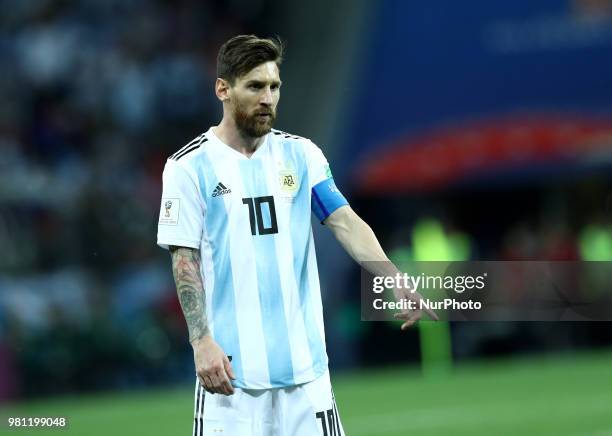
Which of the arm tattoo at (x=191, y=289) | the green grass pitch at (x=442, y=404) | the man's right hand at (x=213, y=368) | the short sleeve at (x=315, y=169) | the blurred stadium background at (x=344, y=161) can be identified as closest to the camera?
the man's right hand at (x=213, y=368)

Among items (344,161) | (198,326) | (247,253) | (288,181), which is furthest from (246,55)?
(344,161)

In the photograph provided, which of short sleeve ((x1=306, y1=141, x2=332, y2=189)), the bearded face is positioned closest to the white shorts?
short sleeve ((x1=306, y1=141, x2=332, y2=189))

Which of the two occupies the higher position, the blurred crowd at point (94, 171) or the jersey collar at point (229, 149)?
the blurred crowd at point (94, 171)

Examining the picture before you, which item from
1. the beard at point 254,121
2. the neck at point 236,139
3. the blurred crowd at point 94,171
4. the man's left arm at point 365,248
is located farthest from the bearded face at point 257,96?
the blurred crowd at point 94,171

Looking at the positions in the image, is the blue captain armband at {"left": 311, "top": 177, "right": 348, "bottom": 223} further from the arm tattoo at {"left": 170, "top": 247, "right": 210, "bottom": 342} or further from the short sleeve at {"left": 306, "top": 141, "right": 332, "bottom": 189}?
the arm tattoo at {"left": 170, "top": 247, "right": 210, "bottom": 342}

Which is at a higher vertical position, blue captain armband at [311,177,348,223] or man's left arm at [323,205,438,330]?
blue captain armband at [311,177,348,223]

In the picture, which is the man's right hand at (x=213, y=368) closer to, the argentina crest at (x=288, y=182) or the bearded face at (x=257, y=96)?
the argentina crest at (x=288, y=182)

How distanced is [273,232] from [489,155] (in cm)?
1290

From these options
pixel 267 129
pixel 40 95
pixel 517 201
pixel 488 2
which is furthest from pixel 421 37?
pixel 267 129

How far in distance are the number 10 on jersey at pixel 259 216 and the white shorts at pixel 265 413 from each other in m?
0.65

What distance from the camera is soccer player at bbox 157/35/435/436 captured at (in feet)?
17.1

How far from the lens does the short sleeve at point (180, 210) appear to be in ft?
17.2

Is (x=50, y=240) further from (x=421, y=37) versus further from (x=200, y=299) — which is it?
(x=200, y=299)

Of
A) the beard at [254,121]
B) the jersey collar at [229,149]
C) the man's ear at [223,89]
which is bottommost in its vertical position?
the jersey collar at [229,149]
